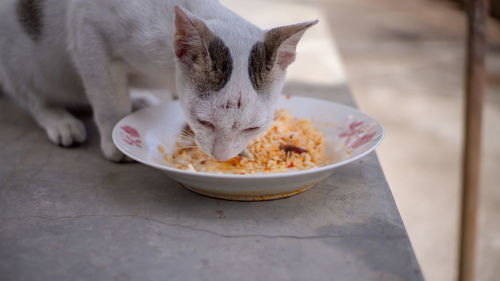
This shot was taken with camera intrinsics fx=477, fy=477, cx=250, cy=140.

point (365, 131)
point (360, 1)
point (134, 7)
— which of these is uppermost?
point (134, 7)

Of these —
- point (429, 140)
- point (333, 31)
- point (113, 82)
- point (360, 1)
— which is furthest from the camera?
point (360, 1)

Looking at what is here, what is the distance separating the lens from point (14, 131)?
2039 millimetres

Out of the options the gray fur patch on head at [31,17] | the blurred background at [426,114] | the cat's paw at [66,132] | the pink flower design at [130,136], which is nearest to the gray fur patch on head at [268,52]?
the pink flower design at [130,136]

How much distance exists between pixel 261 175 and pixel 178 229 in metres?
0.28

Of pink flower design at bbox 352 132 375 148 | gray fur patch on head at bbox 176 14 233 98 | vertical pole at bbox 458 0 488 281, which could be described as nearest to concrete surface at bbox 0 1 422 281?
pink flower design at bbox 352 132 375 148

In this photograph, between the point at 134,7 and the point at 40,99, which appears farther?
the point at 40,99

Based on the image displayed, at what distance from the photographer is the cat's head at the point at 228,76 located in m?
1.28

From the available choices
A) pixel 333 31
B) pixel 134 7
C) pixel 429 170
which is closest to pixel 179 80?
pixel 134 7

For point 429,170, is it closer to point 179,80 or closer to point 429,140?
point 429,140

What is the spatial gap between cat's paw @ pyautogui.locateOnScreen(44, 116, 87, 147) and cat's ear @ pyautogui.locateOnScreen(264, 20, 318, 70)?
94 centimetres

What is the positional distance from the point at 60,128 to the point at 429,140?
3.08 m

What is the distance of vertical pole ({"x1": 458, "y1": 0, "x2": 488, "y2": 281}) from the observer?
213 centimetres

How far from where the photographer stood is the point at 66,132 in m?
1.88

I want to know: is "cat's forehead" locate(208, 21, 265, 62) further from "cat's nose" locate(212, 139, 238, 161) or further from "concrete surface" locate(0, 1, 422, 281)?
"concrete surface" locate(0, 1, 422, 281)
